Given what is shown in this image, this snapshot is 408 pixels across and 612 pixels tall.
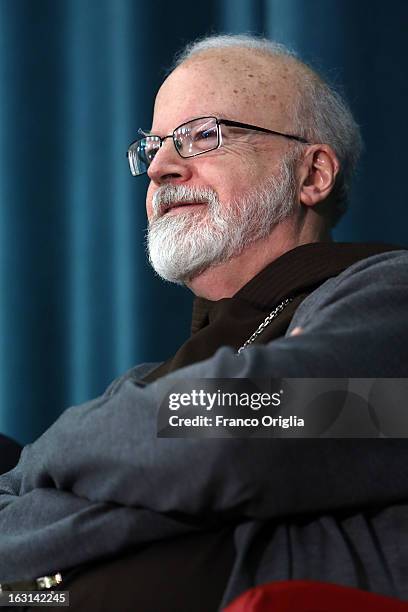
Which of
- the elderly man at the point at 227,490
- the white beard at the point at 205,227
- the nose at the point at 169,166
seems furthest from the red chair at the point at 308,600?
the nose at the point at 169,166

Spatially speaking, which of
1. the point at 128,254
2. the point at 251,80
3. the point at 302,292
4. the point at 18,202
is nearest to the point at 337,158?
the point at 251,80

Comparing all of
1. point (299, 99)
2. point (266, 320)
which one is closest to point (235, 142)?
point (299, 99)

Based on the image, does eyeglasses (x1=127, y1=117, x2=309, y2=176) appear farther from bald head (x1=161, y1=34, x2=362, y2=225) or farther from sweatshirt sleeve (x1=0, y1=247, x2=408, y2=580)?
sweatshirt sleeve (x1=0, y1=247, x2=408, y2=580)

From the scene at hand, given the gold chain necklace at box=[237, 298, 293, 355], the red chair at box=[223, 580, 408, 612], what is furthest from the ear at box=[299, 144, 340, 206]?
the red chair at box=[223, 580, 408, 612]

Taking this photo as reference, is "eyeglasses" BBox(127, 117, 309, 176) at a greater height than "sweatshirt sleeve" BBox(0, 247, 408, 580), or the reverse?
"eyeglasses" BBox(127, 117, 309, 176)

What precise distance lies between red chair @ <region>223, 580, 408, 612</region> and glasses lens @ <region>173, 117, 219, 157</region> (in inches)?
37.3

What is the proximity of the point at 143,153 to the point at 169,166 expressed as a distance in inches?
6.7

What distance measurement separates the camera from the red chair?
0.72 metres

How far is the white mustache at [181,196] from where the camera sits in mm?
1493

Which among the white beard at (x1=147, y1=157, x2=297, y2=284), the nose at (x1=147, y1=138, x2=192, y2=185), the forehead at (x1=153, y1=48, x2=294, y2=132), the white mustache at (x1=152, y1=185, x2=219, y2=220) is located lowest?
the white beard at (x1=147, y1=157, x2=297, y2=284)

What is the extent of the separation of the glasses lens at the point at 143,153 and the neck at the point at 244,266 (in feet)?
0.91

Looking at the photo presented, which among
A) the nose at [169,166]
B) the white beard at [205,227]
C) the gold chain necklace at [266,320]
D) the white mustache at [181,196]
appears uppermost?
the nose at [169,166]

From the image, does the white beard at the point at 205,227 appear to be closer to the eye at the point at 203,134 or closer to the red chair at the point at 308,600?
the eye at the point at 203,134

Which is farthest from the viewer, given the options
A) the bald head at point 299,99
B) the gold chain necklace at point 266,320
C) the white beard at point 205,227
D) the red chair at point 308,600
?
the bald head at point 299,99
